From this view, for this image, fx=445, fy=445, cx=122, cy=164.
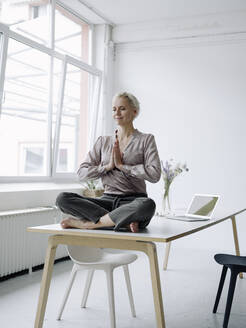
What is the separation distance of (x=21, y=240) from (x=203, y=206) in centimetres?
161

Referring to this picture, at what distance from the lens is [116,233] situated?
2.13 metres

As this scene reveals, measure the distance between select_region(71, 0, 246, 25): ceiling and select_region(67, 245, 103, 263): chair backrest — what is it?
3.26m

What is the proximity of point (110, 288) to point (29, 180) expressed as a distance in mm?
2437

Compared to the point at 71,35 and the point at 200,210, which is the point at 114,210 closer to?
the point at 200,210

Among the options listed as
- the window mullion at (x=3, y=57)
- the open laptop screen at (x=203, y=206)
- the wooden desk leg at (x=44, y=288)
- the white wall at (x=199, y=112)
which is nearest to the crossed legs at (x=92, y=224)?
the wooden desk leg at (x=44, y=288)

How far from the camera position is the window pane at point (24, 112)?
421cm

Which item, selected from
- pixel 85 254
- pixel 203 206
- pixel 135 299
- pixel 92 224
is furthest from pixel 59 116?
pixel 92 224

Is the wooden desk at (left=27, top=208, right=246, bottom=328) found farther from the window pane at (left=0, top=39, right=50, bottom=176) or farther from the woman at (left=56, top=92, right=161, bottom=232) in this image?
the window pane at (left=0, top=39, right=50, bottom=176)

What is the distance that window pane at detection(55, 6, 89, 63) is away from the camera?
5121 millimetres

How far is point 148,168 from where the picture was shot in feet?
8.08

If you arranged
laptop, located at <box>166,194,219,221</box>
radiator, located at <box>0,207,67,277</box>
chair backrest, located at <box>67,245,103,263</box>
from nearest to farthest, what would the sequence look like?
chair backrest, located at <box>67,245,103,263</box> → laptop, located at <box>166,194,219,221</box> → radiator, located at <box>0,207,67,277</box>

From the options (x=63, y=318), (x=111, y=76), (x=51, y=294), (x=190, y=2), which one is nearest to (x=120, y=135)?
(x=63, y=318)

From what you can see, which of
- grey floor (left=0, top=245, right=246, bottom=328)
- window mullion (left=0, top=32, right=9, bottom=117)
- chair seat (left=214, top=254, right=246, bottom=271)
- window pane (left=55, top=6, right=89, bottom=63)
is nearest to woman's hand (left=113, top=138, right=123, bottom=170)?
chair seat (left=214, top=254, right=246, bottom=271)

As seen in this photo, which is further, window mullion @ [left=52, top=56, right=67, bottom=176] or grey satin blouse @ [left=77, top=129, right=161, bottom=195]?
window mullion @ [left=52, top=56, right=67, bottom=176]
